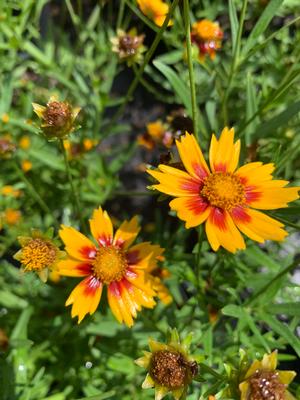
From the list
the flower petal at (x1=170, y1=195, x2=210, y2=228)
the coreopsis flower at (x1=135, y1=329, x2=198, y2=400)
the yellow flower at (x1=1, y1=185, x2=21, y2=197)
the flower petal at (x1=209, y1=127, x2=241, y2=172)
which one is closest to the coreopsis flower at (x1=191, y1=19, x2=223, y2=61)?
the flower petal at (x1=209, y1=127, x2=241, y2=172)

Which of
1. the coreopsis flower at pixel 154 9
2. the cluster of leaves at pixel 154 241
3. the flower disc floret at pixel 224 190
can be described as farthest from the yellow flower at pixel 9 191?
the flower disc floret at pixel 224 190

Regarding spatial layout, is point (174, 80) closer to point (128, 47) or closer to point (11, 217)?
point (128, 47)

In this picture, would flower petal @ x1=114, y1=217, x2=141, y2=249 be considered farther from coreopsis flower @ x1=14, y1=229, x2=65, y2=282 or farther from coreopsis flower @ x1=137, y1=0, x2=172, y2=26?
coreopsis flower @ x1=137, y1=0, x2=172, y2=26

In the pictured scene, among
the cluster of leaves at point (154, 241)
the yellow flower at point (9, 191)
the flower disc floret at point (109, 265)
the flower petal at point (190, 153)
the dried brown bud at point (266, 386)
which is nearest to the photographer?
the dried brown bud at point (266, 386)

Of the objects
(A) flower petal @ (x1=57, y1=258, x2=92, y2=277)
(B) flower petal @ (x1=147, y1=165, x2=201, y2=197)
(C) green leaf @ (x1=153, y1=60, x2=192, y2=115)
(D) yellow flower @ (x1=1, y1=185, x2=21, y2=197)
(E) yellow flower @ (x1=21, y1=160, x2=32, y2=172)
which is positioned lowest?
(D) yellow flower @ (x1=1, y1=185, x2=21, y2=197)

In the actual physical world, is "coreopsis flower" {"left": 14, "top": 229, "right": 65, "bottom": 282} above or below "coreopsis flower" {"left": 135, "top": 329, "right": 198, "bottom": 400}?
above

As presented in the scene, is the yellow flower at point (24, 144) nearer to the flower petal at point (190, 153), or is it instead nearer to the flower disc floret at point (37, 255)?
the flower disc floret at point (37, 255)

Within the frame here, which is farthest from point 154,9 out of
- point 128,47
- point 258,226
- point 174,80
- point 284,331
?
point 284,331
